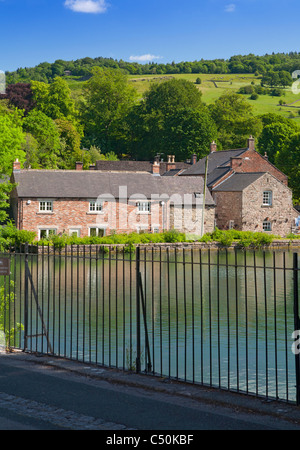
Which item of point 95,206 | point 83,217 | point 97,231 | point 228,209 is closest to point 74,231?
point 83,217

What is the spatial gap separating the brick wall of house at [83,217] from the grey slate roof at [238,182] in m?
6.87

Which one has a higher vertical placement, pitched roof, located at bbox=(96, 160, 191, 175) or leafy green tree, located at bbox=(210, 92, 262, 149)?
leafy green tree, located at bbox=(210, 92, 262, 149)

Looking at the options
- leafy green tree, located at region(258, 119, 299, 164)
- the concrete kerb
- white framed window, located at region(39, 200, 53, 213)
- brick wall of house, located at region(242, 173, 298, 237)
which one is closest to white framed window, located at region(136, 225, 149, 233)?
white framed window, located at region(39, 200, 53, 213)

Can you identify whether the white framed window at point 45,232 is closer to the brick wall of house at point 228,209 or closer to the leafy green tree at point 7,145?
the leafy green tree at point 7,145

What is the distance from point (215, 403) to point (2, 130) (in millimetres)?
41185

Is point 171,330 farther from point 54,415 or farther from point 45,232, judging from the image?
point 45,232

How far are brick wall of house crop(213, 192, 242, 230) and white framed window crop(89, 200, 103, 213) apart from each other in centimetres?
1164

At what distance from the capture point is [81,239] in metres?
46.2

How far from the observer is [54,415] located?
7504mm

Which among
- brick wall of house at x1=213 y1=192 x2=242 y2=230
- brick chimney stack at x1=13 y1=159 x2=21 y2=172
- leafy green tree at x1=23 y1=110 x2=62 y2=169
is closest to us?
brick chimney stack at x1=13 y1=159 x2=21 y2=172

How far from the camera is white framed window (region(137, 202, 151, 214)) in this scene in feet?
172

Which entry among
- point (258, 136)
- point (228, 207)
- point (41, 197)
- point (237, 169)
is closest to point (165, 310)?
point (41, 197)

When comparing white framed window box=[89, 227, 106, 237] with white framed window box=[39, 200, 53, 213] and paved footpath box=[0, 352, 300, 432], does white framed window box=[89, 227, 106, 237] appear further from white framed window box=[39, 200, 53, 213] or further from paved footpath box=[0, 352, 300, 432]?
paved footpath box=[0, 352, 300, 432]

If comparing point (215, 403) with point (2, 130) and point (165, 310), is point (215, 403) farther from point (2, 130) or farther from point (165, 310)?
point (2, 130)
